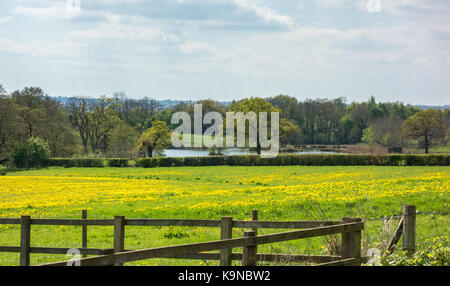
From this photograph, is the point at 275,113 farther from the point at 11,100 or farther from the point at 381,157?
the point at 11,100

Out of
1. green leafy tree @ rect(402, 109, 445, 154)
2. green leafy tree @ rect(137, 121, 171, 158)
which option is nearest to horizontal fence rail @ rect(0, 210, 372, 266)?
green leafy tree @ rect(137, 121, 171, 158)

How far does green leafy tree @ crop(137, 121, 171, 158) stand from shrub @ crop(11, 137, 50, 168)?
60.7 ft

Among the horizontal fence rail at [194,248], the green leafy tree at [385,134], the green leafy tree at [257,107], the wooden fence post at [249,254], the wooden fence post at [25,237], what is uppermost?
the green leafy tree at [257,107]

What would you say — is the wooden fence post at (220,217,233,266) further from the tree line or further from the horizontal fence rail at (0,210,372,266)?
the tree line

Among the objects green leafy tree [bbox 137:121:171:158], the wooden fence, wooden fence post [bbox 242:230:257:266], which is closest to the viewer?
the wooden fence

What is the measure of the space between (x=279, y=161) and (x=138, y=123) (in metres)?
57.2

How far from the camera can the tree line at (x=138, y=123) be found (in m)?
92.5

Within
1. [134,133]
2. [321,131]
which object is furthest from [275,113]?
[321,131]

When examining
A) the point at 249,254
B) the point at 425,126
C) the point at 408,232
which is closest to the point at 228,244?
the point at 249,254

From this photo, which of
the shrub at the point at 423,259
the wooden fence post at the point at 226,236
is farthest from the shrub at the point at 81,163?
the shrub at the point at 423,259

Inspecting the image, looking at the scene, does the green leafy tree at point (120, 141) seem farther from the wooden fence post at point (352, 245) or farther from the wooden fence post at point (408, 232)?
the wooden fence post at point (352, 245)

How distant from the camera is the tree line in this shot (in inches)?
3642
